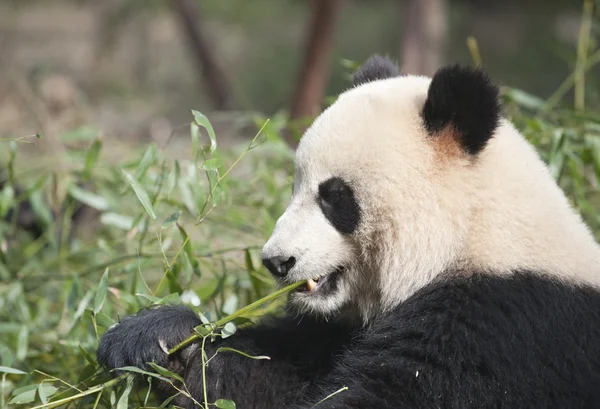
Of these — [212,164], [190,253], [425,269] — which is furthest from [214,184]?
[425,269]

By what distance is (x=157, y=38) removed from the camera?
15.0 m

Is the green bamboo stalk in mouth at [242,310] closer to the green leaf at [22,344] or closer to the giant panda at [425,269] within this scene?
the giant panda at [425,269]

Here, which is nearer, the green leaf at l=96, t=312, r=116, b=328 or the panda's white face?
the panda's white face

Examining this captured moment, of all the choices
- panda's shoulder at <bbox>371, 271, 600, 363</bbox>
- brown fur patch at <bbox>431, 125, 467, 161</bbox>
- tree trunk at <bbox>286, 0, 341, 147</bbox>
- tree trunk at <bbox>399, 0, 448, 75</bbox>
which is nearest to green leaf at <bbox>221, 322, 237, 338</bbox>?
panda's shoulder at <bbox>371, 271, 600, 363</bbox>

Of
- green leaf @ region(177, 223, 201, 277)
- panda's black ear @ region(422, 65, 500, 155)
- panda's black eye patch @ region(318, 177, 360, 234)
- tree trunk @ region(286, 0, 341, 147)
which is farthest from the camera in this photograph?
tree trunk @ region(286, 0, 341, 147)

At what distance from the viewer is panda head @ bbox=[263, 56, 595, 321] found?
2.10 meters

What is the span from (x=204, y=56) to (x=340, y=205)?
650cm

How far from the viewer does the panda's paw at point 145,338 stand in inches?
89.0

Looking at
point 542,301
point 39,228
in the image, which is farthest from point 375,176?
point 39,228

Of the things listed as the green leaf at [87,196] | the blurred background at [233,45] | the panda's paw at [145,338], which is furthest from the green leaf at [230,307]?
the blurred background at [233,45]

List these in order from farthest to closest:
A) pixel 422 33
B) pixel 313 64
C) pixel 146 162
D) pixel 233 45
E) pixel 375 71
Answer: pixel 233 45, pixel 313 64, pixel 422 33, pixel 146 162, pixel 375 71

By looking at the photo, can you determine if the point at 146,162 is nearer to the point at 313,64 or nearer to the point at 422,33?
the point at 422,33

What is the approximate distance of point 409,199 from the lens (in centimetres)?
213

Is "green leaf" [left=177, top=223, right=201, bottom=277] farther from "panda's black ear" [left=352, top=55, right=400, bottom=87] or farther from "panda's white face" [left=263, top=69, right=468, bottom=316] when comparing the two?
"panda's black ear" [left=352, top=55, right=400, bottom=87]
